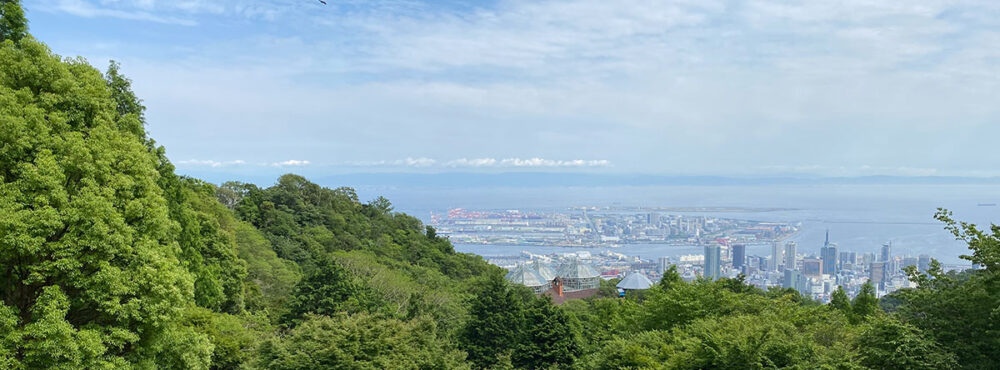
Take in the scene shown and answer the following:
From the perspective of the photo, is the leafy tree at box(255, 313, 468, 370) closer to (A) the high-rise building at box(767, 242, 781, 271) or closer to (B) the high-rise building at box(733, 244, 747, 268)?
(B) the high-rise building at box(733, 244, 747, 268)

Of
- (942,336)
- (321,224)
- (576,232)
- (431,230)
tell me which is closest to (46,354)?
(942,336)

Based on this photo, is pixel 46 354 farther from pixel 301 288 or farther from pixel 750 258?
pixel 750 258

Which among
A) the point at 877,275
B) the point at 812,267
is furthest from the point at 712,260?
the point at 877,275

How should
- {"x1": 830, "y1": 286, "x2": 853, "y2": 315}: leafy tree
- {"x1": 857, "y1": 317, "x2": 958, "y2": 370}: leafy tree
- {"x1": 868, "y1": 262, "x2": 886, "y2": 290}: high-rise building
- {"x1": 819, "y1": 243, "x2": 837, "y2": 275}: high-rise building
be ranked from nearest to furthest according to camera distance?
{"x1": 857, "y1": 317, "x2": 958, "y2": 370}: leafy tree → {"x1": 830, "y1": 286, "x2": 853, "y2": 315}: leafy tree → {"x1": 868, "y1": 262, "x2": 886, "y2": 290}: high-rise building → {"x1": 819, "y1": 243, "x2": 837, "y2": 275}: high-rise building

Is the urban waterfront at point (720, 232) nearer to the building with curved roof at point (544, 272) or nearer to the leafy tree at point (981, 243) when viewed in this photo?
the building with curved roof at point (544, 272)

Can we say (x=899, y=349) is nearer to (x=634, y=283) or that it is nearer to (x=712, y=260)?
(x=634, y=283)

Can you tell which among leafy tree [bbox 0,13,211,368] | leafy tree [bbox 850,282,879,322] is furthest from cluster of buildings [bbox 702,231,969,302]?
leafy tree [bbox 0,13,211,368]
